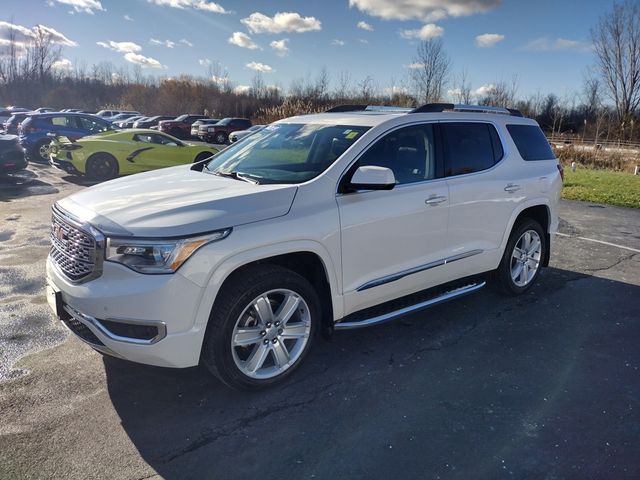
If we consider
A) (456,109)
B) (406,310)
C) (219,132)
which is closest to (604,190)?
(456,109)

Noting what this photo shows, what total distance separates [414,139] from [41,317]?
12.2 feet

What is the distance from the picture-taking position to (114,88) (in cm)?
7356

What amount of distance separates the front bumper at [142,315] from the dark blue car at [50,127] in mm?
14490

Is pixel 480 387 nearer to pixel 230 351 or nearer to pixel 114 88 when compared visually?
pixel 230 351

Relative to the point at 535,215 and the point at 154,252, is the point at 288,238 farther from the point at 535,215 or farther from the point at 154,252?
the point at 535,215

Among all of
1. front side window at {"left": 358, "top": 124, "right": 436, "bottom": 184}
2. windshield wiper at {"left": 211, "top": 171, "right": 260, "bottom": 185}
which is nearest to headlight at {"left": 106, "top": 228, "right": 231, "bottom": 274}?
windshield wiper at {"left": 211, "top": 171, "right": 260, "bottom": 185}

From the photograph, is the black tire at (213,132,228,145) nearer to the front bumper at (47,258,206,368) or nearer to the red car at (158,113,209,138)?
the red car at (158,113,209,138)

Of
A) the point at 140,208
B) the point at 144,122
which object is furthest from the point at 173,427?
the point at 144,122

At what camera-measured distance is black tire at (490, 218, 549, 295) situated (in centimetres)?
507

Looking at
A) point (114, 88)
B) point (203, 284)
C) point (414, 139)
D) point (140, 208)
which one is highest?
point (114, 88)

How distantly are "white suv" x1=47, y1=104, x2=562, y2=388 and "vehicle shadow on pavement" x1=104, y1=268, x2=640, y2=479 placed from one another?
1.11 feet

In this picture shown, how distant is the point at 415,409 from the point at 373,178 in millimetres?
1573

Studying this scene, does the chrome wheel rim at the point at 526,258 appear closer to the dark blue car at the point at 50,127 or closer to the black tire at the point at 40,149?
the dark blue car at the point at 50,127

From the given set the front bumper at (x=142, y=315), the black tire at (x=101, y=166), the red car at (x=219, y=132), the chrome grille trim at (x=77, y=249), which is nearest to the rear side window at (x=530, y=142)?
the front bumper at (x=142, y=315)
